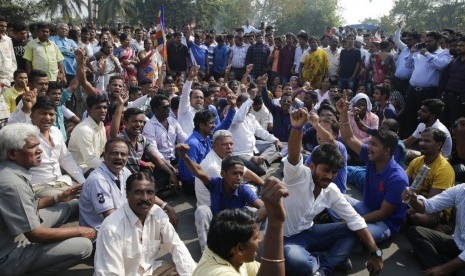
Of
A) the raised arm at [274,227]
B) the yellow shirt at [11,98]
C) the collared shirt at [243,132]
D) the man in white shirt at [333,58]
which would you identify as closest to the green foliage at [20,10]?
the yellow shirt at [11,98]

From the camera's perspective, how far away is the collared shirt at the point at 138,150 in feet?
16.3

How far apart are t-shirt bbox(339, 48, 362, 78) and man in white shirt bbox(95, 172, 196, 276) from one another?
828cm

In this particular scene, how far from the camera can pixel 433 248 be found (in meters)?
3.86

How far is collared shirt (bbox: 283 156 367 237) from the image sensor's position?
3.63m

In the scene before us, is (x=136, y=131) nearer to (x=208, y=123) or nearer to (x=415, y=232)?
(x=208, y=123)

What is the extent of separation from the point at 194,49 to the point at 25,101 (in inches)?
261

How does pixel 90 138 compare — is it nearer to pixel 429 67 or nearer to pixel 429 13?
pixel 429 67

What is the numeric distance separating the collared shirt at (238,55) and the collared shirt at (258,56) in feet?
0.45

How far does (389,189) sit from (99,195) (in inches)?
109

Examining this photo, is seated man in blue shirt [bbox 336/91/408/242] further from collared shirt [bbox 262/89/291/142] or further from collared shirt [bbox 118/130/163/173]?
collared shirt [bbox 262/89/291/142]

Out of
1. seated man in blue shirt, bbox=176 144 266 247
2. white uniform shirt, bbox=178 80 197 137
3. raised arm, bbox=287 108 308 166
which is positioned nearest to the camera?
raised arm, bbox=287 108 308 166

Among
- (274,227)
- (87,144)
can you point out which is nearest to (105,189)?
(87,144)

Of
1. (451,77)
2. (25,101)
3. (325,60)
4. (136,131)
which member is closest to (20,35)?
(25,101)

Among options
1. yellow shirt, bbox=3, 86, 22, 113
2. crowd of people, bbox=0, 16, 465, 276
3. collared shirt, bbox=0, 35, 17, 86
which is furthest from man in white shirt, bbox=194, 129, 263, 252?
collared shirt, bbox=0, 35, 17, 86
